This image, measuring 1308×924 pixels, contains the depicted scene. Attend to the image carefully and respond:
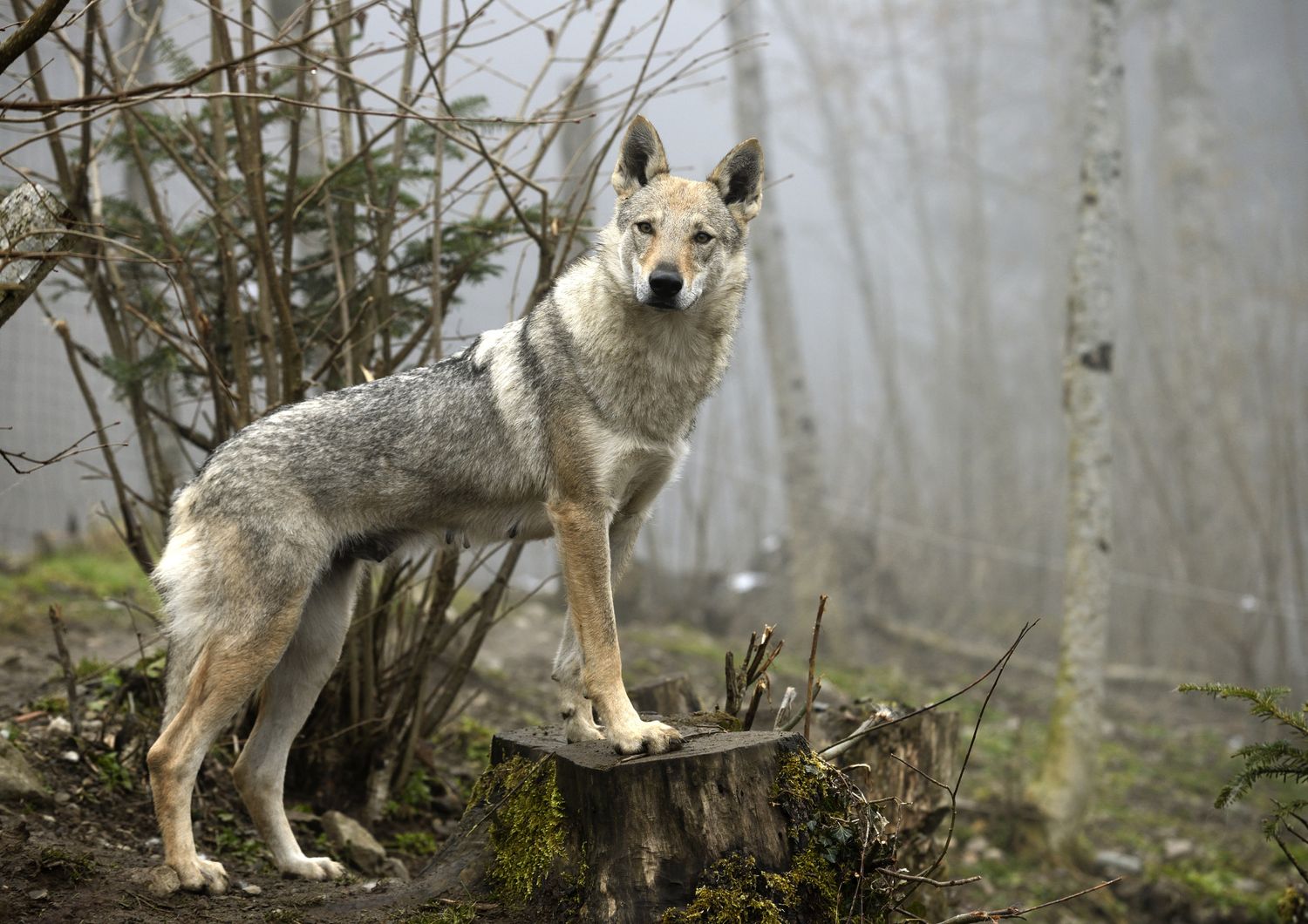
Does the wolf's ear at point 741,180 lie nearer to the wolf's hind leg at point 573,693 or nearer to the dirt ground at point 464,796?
the wolf's hind leg at point 573,693

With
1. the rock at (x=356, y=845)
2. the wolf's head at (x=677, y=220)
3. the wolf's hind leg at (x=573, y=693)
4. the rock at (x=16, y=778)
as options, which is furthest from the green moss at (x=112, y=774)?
the wolf's head at (x=677, y=220)

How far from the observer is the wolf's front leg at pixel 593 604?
3.35m

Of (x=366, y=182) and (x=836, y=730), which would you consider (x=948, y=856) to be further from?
(x=366, y=182)

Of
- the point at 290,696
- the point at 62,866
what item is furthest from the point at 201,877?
the point at 290,696

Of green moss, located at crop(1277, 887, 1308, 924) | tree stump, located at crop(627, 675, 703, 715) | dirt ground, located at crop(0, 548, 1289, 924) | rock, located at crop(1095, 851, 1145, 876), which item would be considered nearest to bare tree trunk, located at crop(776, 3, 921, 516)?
dirt ground, located at crop(0, 548, 1289, 924)

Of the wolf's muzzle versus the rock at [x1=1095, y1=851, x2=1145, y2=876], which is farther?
the rock at [x1=1095, y1=851, x2=1145, y2=876]

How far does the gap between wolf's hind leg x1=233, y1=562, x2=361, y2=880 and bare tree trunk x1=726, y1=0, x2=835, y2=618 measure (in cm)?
891

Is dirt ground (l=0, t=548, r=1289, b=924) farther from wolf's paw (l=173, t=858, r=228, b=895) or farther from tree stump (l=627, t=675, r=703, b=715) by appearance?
tree stump (l=627, t=675, r=703, b=715)

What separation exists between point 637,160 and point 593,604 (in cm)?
181

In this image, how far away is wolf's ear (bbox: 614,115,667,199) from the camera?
4.02m

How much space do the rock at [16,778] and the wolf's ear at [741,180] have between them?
3.50 meters

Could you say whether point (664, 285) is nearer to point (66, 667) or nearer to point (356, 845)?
point (356, 845)

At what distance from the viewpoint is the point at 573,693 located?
3.75 meters

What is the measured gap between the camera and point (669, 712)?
470cm
